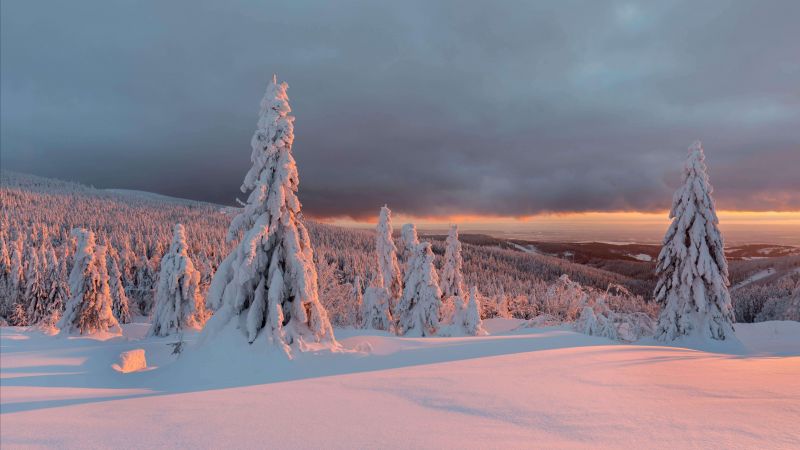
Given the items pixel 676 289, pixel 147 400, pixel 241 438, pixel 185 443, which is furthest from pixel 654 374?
pixel 676 289

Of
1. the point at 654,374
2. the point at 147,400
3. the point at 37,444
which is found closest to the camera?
the point at 37,444

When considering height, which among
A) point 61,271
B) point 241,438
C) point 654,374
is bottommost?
point 61,271

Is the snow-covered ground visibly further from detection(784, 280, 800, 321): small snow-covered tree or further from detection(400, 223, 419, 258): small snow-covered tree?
detection(784, 280, 800, 321): small snow-covered tree

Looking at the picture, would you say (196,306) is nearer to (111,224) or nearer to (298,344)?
(298,344)

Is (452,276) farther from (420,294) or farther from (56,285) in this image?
(56,285)

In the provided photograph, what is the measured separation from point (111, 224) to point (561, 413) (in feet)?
640

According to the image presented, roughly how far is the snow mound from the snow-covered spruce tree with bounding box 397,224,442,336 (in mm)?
23624

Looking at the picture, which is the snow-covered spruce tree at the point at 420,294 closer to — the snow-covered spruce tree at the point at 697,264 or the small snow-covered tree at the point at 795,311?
the snow-covered spruce tree at the point at 697,264

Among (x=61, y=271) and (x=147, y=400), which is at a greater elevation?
(x=147, y=400)

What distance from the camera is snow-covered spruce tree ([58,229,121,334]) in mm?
28953

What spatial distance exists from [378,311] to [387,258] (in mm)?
4931

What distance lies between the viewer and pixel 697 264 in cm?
2156

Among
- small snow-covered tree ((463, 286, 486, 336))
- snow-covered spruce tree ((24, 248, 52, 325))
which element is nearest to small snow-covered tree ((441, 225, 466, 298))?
small snow-covered tree ((463, 286, 486, 336))

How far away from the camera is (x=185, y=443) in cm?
400
